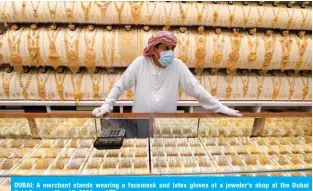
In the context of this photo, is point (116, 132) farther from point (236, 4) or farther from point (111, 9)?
point (236, 4)

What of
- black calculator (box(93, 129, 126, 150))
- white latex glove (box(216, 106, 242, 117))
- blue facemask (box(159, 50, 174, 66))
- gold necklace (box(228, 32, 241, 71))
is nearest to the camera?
black calculator (box(93, 129, 126, 150))

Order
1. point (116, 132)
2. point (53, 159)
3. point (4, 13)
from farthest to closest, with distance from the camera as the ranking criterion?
point (4, 13), point (116, 132), point (53, 159)

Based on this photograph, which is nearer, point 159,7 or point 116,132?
point 116,132

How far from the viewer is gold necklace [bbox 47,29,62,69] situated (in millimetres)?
1938

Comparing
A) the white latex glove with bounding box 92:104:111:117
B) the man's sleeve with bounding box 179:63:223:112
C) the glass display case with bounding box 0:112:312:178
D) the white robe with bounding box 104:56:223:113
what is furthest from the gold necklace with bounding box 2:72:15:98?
the man's sleeve with bounding box 179:63:223:112

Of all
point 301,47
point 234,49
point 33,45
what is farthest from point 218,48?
point 33,45

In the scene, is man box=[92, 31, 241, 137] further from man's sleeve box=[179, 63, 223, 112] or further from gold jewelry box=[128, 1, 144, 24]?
gold jewelry box=[128, 1, 144, 24]

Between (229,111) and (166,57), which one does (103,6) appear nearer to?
(166,57)

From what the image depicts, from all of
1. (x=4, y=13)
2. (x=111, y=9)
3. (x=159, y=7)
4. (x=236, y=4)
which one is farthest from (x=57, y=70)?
(x=236, y=4)

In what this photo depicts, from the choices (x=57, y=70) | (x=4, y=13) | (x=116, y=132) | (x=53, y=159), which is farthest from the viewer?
(x=57, y=70)

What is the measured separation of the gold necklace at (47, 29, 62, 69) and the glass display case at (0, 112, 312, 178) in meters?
1.01

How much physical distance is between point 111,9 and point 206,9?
2.60ft

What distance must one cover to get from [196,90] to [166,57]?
262 mm

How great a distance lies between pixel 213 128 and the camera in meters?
1.09
